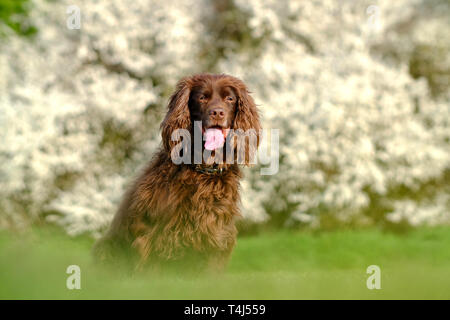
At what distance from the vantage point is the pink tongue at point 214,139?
15.6 ft

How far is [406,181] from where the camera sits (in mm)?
10438

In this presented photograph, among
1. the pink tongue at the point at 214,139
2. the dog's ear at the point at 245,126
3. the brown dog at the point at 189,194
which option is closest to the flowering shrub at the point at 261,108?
the dog's ear at the point at 245,126

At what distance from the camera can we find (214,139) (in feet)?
15.8

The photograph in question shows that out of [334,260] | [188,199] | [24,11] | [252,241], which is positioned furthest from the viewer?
[24,11]

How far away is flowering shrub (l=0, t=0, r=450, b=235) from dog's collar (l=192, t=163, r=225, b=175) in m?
5.20

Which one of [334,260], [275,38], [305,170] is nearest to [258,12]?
[275,38]

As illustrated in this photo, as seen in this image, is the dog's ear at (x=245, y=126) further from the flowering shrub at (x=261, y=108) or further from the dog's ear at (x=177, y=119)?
the flowering shrub at (x=261, y=108)

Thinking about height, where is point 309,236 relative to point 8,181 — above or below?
below

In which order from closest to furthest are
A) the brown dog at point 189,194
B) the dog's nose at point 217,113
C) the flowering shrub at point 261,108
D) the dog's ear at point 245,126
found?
the brown dog at point 189,194
the dog's nose at point 217,113
the dog's ear at point 245,126
the flowering shrub at point 261,108

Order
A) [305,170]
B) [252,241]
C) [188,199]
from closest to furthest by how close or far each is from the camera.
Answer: [188,199], [252,241], [305,170]

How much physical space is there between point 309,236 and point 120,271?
221 inches

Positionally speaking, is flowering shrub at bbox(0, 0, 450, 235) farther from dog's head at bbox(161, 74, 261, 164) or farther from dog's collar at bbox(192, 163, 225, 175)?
dog's collar at bbox(192, 163, 225, 175)

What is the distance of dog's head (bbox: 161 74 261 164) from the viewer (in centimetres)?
482

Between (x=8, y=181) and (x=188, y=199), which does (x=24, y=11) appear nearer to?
(x=8, y=181)
